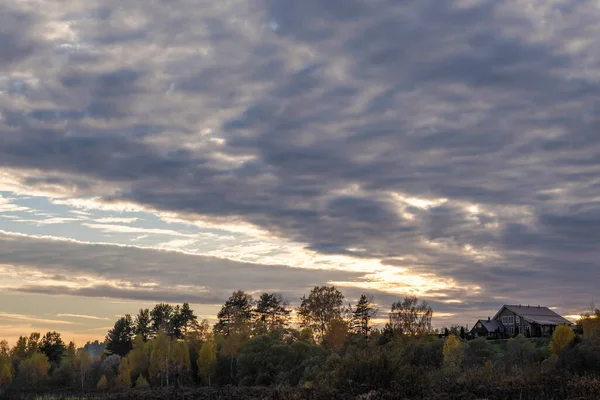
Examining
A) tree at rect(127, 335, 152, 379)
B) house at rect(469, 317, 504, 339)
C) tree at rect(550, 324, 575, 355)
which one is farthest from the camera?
house at rect(469, 317, 504, 339)

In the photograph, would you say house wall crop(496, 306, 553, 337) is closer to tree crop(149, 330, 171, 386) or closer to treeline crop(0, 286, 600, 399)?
treeline crop(0, 286, 600, 399)

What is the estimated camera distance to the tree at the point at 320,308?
109m

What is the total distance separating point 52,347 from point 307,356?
67.9m

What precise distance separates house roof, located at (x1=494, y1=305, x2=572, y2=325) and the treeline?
29.6 m

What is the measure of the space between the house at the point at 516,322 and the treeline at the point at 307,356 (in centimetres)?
2414

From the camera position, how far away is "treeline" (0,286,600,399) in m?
25.4

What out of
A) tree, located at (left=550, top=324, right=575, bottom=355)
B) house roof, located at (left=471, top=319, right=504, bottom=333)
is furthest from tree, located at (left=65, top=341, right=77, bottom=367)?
house roof, located at (left=471, top=319, right=504, bottom=333)

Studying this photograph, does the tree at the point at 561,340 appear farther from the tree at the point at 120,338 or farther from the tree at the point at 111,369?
the tree at the point at 120,338

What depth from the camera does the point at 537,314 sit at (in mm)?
129875

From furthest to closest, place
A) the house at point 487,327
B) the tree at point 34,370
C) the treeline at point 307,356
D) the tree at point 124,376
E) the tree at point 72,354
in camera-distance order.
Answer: the house at point 487,327 < the tree at point 72,354 < the tree at point 34,370 < the tree at point 124,376 < the treeline at point 307,356

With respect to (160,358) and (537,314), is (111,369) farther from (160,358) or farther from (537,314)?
(537,314)

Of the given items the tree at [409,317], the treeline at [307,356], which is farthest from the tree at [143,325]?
the tree at [409,317]

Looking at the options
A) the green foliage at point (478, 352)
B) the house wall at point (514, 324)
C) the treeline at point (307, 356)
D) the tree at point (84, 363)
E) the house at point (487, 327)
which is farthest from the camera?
the house wall at point (514, 324)

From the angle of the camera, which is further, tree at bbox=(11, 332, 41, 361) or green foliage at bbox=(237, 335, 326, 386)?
tree at bbox=(11, 332, 41, 361)
